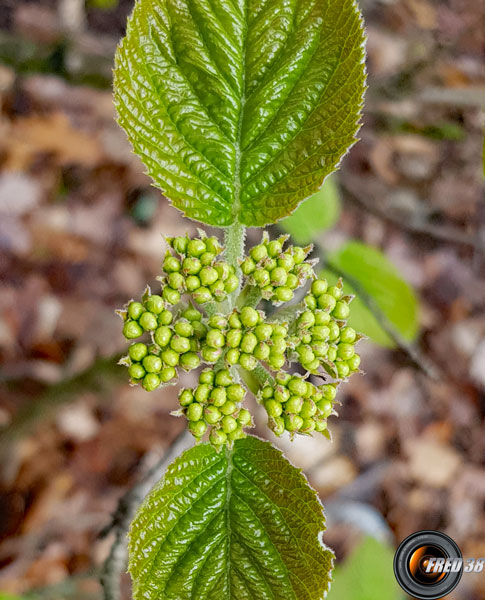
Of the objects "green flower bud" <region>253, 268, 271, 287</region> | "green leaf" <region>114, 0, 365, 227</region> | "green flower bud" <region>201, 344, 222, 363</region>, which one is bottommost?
"green flower bud" <region>201, 344, 222, 363</region>

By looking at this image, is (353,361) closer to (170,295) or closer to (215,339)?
(215,339)

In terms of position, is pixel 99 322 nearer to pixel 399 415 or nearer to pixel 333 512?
pixel 333 512

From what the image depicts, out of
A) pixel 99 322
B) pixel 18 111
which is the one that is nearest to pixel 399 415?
pixel 99 322

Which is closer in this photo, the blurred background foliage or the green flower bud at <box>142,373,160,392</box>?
the green flower bud at <box>142,373,160,392</box>

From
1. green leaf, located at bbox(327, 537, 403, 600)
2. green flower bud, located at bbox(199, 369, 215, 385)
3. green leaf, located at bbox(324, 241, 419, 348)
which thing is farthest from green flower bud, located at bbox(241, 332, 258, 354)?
green leaf, located at bbox(327, 537, 403, 600)

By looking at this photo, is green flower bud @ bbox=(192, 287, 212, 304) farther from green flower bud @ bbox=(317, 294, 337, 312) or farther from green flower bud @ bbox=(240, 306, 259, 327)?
green flower bud @ bbox=(317, 294, 337, 312)

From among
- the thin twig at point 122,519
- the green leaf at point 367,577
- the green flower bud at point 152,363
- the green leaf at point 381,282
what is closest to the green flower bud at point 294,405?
the green flower bud at point 152,363

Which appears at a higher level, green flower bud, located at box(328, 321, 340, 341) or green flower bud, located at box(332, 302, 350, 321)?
green flower bud, located at box(332, 302, 350, 321)
